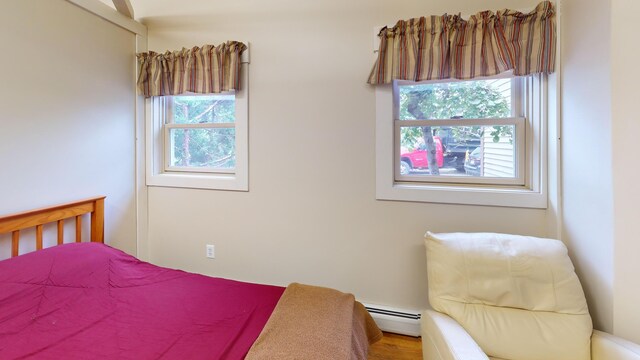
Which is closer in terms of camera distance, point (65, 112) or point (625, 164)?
point (625, 164)

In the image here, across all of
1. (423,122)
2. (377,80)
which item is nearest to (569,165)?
(423,122)

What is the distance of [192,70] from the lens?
2.14 m

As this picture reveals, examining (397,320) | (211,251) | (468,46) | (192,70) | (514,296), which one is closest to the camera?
(514,296)

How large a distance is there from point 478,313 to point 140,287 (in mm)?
1661

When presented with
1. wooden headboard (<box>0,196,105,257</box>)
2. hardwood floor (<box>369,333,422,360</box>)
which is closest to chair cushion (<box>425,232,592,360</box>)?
hardwood floor (<box>369,333,422,360</box>)

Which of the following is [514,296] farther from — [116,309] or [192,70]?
[192,70]

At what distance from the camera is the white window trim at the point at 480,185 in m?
1.64

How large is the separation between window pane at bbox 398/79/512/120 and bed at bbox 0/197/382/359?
127 centimetres

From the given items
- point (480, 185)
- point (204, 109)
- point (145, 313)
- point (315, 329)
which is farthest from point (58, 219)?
point (480, 185)

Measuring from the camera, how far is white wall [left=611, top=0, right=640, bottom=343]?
1116 mm

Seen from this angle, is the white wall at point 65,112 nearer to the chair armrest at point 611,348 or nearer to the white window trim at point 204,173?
the white window trim at point 204,173

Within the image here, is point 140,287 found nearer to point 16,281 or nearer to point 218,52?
point 16,281

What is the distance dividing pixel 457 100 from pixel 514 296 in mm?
1169

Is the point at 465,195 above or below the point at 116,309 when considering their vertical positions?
above
